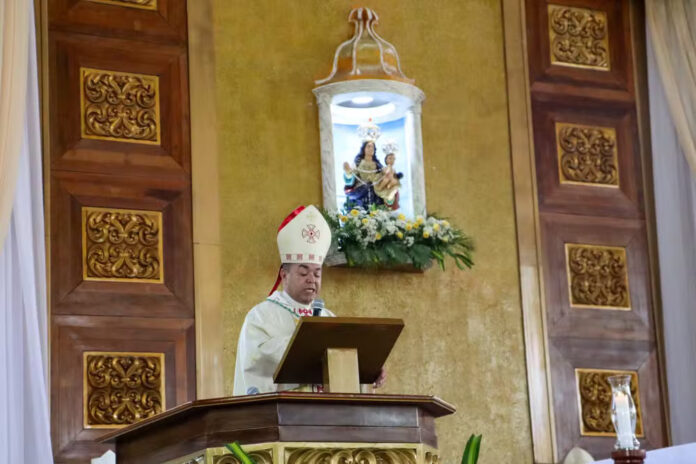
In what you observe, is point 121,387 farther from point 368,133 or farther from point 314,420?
point 314,420

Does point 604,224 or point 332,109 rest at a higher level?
point 332,109

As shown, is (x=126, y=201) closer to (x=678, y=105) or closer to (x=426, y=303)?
(x=426, y=303)

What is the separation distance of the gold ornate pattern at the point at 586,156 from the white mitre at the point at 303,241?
2555 millimetres

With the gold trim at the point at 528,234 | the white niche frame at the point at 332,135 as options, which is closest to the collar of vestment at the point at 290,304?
the white niche frame at the point at 332,135

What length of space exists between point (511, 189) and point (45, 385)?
2991 millimetres

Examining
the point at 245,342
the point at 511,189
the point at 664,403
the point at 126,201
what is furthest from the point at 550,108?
the point at 245,342

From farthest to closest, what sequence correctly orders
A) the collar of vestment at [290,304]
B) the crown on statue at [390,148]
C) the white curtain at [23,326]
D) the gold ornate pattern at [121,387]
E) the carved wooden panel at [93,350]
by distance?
the crown on statue at [390,148], the gold ornate pattern at [121,387], the carved wooden panel at [93,350], the white curtain at [23,326], the collar of vestment at [290,304]

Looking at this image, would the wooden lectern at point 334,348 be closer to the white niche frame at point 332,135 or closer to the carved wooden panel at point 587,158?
the white niche frame at point 332,135

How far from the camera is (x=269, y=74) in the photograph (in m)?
7.64

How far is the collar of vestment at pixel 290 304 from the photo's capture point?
5914 mm

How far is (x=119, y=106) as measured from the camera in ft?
23.7

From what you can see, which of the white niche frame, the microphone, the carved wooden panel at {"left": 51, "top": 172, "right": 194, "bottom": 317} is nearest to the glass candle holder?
the microphone

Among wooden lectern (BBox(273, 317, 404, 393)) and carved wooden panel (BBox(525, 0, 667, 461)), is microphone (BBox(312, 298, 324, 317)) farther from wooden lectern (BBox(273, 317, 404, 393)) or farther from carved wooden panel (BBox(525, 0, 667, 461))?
carved wooden panel (BBox(525, 0, 667, 461))

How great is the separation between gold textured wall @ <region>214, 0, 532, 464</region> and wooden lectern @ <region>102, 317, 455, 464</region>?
2489mm
